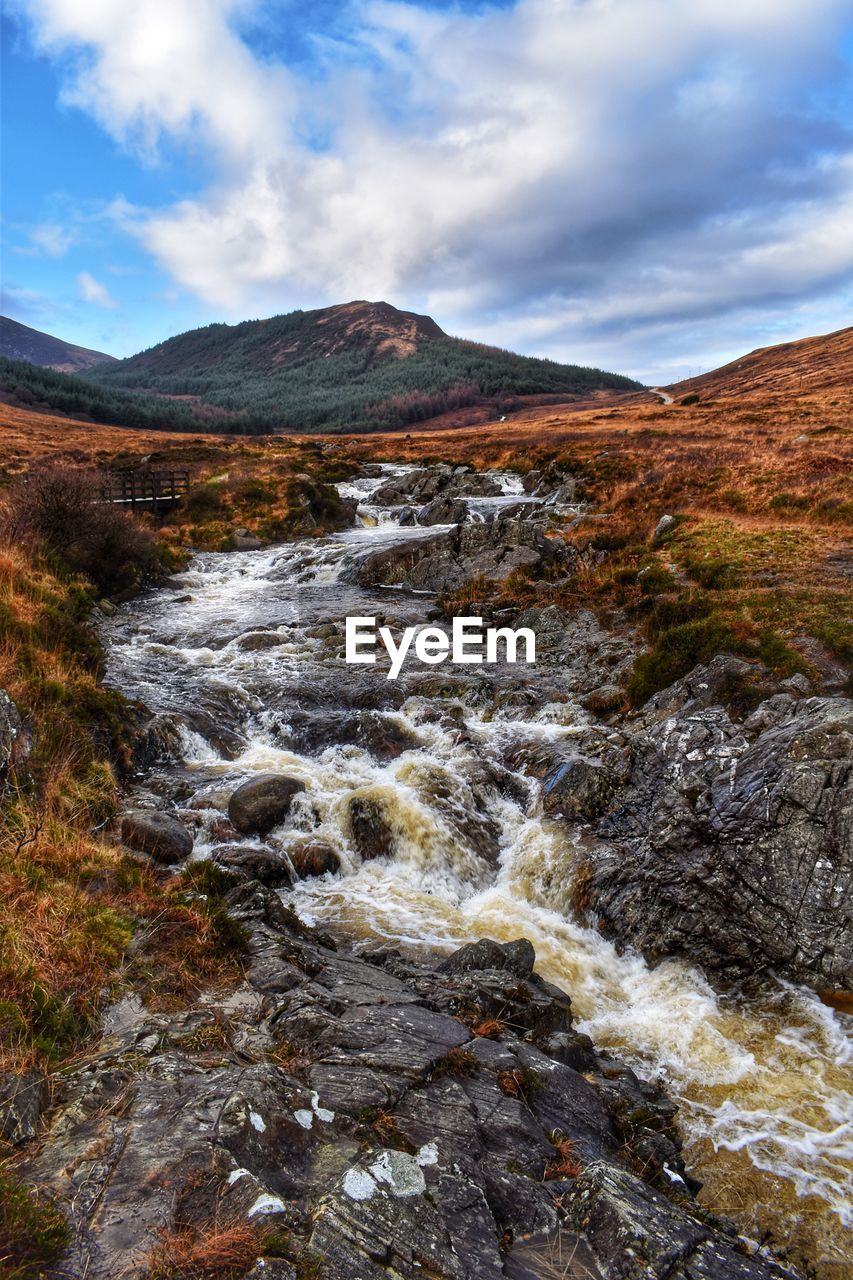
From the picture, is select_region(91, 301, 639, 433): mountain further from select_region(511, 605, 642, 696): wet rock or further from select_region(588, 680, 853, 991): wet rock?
select_region(588, 680, 853, 991): wet rock

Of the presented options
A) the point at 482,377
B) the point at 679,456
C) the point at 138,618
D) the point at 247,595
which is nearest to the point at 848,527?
the point at 679,456

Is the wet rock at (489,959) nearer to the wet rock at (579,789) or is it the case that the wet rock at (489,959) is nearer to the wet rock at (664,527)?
the wet rock at (579,789)

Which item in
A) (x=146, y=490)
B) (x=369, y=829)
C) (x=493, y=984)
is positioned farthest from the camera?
(x=146, y=490)

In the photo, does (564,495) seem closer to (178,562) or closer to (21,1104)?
(178,562)

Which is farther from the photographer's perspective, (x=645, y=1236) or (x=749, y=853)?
(x=749, y=853)

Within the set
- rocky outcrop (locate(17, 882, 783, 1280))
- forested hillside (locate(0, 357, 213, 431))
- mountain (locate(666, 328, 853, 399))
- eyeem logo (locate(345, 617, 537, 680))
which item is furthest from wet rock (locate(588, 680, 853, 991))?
forested hillside (locate(0, 357, 213, 431))

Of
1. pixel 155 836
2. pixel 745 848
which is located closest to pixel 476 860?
pixel 745 848

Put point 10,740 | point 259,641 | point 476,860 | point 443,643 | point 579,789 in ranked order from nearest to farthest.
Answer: point 10,740 < point 476,860 < point 579,789 < point 443,643 < point 259,641
